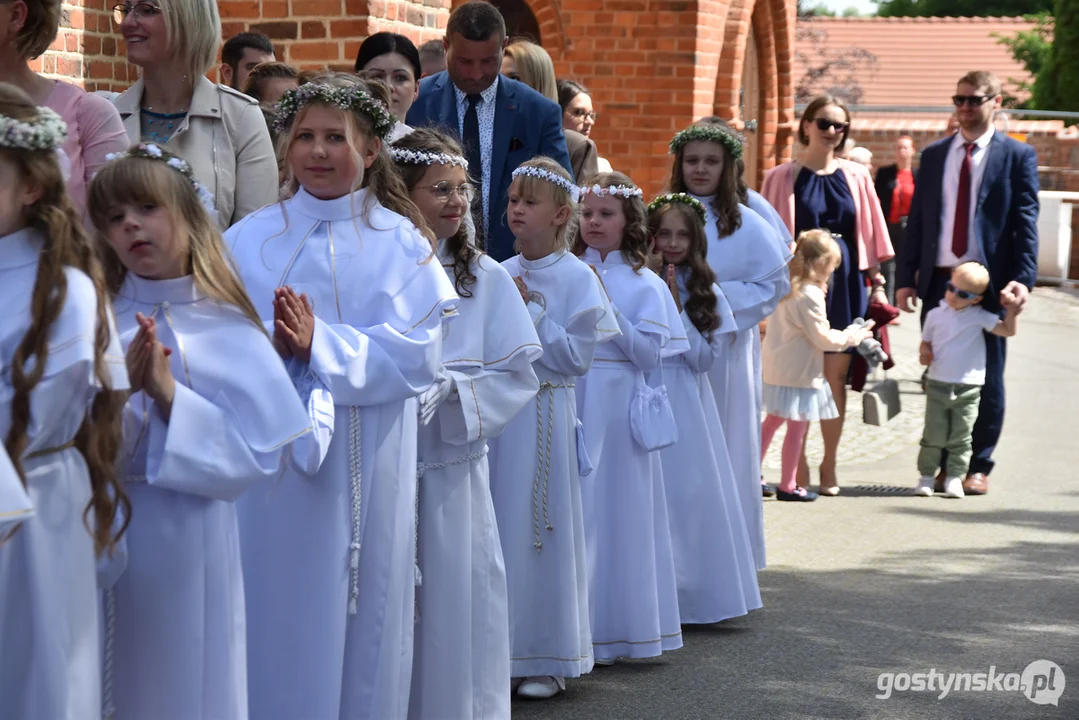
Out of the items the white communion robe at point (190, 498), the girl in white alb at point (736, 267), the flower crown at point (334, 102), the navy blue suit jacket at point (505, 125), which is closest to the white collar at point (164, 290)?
the white communion robe at point (190, 498)

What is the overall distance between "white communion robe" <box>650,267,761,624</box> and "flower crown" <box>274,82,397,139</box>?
245cm

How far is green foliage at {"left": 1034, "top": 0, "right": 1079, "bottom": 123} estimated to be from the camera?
32.9 m

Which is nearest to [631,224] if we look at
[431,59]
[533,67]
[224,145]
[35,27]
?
[533,67]

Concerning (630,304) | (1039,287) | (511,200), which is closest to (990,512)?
(630,304)

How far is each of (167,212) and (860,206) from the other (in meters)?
6.56

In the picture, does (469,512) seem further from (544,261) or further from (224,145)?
(224,145)

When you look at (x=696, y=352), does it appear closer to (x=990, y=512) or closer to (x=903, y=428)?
(x=990, y=512)

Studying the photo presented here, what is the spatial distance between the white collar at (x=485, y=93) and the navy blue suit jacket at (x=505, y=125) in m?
0.02

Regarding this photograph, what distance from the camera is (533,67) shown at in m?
7.39

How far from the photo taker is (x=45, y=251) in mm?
3074

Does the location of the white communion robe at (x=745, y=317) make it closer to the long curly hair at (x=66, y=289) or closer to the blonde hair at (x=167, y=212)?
the blonde hair at (x=167, y=212)

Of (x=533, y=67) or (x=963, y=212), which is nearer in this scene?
(x=533, y=67)

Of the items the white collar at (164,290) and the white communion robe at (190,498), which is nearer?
the white communion robe at (190,498)

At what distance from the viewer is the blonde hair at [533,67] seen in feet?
24.2
